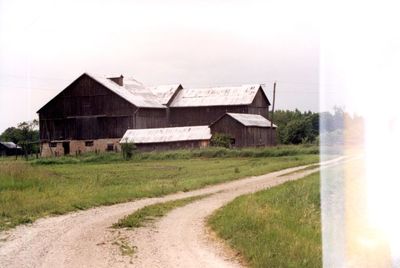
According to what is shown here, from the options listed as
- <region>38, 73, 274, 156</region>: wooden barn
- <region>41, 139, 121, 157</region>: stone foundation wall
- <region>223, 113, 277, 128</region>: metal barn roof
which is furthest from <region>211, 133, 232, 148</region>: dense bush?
<region>41, 139, 121, 157</region>: stone foundation wall

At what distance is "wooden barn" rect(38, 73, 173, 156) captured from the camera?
199 ft

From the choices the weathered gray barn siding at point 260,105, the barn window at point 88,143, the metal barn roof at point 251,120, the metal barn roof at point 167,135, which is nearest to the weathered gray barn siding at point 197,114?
the weathered gray barn siding at point 260,105

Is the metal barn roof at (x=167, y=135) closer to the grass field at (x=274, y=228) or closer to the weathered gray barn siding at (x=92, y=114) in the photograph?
the weathered gray barn siding at (x=92, y=114)

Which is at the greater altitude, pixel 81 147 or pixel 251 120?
pixel 251 120

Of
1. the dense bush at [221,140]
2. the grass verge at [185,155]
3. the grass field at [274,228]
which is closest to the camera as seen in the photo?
the grass field at [274,228]

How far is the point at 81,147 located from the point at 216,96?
16.7 m

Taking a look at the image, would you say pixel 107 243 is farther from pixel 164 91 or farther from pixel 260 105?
pixel 260 105

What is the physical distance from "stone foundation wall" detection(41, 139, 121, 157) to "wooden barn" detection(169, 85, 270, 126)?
8035 mm

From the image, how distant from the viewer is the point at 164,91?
221 feet

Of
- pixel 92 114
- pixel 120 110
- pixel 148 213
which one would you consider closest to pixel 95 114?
pixel 92 114

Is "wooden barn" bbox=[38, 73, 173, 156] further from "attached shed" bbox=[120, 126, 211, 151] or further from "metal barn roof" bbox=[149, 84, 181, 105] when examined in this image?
"attached shed" bbox=[120, 126, 211, 151]

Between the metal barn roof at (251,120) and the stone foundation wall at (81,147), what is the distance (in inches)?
507

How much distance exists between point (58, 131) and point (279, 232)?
5504cm

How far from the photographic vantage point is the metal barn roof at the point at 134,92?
198ft
